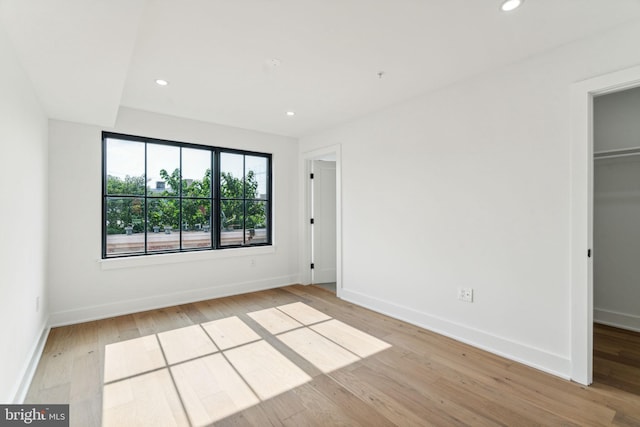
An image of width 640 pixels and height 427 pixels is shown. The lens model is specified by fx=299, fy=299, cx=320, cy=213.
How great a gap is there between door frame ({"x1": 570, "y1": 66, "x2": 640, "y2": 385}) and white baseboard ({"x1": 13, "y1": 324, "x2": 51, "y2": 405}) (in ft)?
12.5

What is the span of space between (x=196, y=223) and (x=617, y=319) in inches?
201

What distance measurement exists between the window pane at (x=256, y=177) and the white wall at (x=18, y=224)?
2.40 meters

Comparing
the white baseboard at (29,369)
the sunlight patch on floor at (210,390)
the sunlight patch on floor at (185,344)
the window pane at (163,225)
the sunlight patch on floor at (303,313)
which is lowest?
the sunlight patch on floor at (210,390)

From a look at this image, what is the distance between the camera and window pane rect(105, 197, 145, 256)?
3.60 m

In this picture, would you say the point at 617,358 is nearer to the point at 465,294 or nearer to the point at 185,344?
the point at 465,294

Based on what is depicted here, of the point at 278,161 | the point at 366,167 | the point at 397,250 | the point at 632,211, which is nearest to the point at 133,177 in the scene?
the point at 278,161

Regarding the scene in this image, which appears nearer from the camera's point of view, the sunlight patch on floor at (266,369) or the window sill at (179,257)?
the sunlight patch on floor at (266,369)

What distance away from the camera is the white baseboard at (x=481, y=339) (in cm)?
230

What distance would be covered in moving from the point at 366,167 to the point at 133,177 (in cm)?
294

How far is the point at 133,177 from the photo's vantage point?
147 inches

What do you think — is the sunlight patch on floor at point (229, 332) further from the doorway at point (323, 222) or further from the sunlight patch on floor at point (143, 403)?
the doorway at point (323, 222)

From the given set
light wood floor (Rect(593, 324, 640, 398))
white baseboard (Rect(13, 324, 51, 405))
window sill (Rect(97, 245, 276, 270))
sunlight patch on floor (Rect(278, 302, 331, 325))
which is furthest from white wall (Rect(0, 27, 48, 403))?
light wood floor (Rect(593, 324, 640, 398))

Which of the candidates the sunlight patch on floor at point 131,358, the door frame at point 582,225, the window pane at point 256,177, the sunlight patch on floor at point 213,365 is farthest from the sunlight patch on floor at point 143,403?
the window pane at point 256,177

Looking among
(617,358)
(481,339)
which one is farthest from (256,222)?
(617,358)
